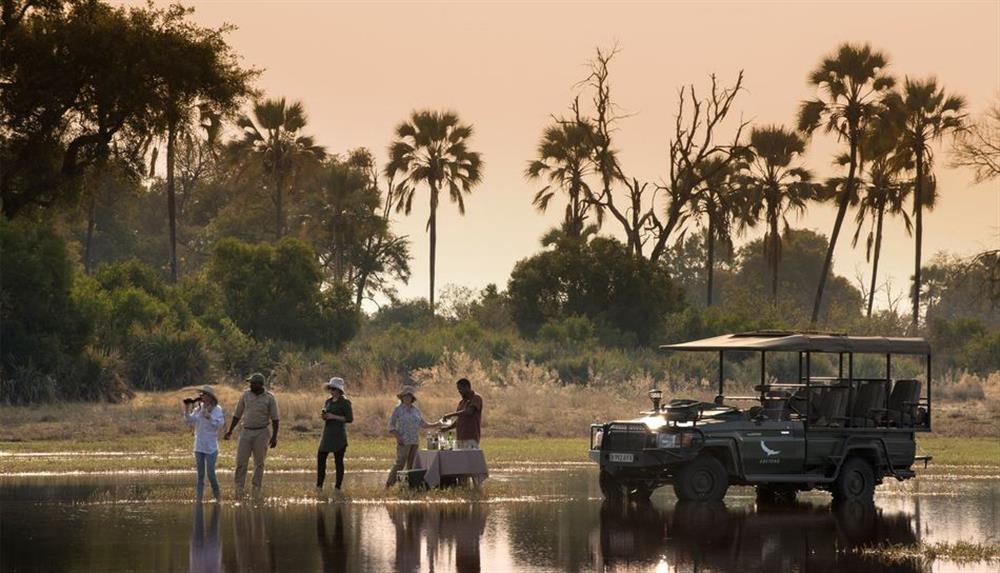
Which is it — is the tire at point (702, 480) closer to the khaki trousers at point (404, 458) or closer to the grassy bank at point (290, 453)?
the khaki trousers at point (404, 458)

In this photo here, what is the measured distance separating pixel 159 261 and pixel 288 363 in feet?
170

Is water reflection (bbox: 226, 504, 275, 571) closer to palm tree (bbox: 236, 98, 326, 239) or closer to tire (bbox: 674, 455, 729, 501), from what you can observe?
tire (bbox: 674, 455, 729, 501)

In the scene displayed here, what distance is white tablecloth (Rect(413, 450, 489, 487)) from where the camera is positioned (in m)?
26.1

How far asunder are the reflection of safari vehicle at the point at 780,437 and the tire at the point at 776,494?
3 centimetres

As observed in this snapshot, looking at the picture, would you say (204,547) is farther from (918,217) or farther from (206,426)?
(918,217)

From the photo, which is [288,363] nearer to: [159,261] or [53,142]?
[53,142]

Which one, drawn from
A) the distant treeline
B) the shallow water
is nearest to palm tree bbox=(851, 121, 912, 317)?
the distant treeline

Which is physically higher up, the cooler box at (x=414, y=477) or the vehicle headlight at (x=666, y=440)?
the vehicle headlight at (x=666, y=440)

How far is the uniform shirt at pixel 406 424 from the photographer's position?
25938 millimetres

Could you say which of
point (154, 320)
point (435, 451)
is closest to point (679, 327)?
point (154, 320)

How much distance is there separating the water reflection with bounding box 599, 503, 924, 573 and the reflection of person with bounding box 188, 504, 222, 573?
12.1 feet

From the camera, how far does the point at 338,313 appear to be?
66.4m

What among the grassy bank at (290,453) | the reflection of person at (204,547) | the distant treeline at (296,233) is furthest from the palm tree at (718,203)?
the reflection of person at (204,547)

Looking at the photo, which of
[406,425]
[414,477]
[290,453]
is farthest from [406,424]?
[290,453]
